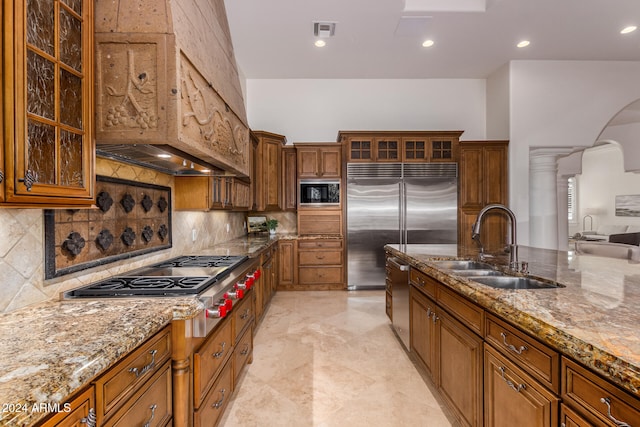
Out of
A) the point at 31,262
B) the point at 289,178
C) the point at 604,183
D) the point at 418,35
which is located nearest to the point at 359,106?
the point at 418,35

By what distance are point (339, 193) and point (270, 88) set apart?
92.4 inches

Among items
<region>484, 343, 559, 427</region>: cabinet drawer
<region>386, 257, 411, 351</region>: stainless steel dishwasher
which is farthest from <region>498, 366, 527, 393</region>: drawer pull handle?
<region>386, 257, 411, 351</region>: stainless steel dishwasher

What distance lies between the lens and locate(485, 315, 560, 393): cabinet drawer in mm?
970

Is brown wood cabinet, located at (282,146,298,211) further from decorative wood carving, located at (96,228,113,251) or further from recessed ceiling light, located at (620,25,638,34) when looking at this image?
recessed ceiling light, located at (620,25,638,34)

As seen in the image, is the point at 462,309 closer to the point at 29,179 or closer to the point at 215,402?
the point at 215,402

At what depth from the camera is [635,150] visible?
21.1ft

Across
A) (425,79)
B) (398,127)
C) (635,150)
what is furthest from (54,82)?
(635,150)

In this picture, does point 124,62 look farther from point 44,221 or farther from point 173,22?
point 44,221

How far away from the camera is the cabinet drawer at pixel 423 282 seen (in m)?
1.96

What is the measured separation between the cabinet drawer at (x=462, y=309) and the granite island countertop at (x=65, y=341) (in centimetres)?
134

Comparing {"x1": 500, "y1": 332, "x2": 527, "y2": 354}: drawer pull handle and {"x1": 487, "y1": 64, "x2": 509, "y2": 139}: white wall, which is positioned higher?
{"x1": 487, "y1": 64, "x2": 509, "y2": 139}: white wall

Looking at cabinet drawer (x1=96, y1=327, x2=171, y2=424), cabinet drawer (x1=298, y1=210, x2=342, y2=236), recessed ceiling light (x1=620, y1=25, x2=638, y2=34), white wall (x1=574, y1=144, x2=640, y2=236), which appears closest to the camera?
cabinet drawer (x1=96, y1=327, x2=171, y2=424)

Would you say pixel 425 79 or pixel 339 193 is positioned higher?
pixel 425 79

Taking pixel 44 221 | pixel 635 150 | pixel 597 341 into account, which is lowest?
pixel 597 341
